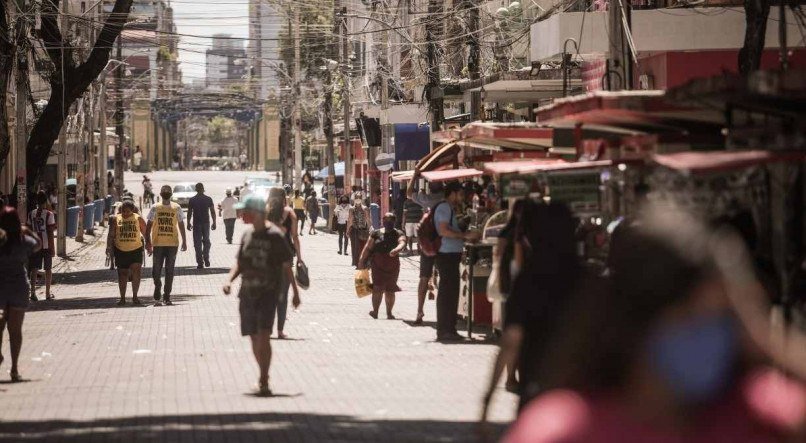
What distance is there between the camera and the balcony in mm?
22031

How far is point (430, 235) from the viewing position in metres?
17.4

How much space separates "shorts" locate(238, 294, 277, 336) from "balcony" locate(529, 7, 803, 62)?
36.9 feet

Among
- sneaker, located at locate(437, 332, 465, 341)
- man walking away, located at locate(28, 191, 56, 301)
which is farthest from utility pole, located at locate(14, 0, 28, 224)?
sneaker, located at locate(437, 332, 465, 341)

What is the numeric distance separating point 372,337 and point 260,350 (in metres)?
5.04

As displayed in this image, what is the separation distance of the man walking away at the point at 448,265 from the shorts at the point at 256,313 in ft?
15.1

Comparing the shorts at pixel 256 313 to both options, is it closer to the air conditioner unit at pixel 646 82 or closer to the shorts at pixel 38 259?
the shorts at pixel 38 259

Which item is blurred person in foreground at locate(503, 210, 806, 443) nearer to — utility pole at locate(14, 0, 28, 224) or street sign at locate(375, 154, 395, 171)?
utility pole at locate(14, 0, 28, 224)

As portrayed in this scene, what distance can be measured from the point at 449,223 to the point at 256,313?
5.17 metres

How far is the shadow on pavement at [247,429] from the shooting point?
9844mm

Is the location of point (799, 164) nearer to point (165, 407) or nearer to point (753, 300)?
point (753, 300)

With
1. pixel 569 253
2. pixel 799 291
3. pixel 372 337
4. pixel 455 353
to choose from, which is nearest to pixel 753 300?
pixel 799 291

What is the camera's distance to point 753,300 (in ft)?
13.8

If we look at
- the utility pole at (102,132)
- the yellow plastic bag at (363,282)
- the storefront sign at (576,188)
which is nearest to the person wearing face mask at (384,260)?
the yellow plastic bag at (363,282)

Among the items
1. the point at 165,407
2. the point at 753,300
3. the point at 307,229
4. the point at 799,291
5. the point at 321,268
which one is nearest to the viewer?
the point at 753,300
